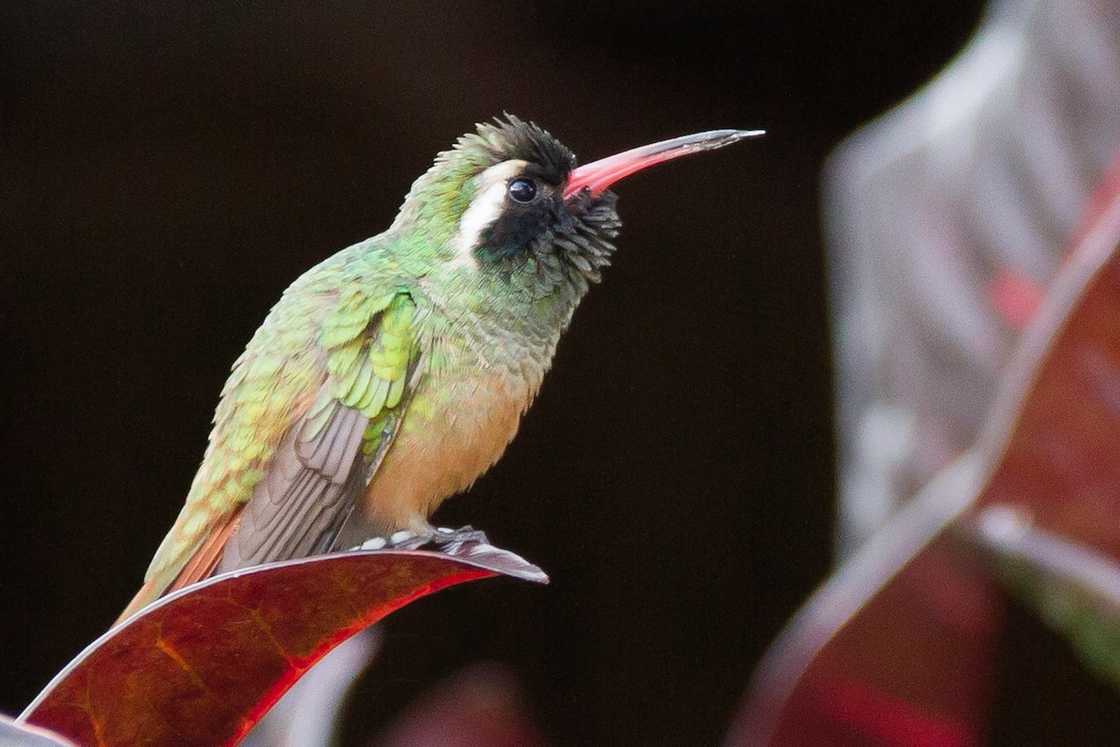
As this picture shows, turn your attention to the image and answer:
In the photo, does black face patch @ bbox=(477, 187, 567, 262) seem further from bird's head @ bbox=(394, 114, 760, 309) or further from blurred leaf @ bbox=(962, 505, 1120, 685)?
blurred leaf @ bbox=(962, 505, 1120, 685)

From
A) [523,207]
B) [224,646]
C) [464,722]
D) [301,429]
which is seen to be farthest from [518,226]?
[464,722]

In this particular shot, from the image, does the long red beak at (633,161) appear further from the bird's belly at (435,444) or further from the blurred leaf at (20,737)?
the blurred leaf at (20,737)

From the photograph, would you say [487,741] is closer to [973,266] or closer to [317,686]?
[317,686]

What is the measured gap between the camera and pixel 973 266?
3.62 feet

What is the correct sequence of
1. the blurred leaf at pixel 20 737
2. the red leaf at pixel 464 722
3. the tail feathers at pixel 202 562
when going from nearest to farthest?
the blurred leaf at pixel 20 737 < the tail feathers at pixel 202 562 < the red leaf at pixel 464 722

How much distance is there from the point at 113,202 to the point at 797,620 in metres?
0.72

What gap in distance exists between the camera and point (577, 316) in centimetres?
95

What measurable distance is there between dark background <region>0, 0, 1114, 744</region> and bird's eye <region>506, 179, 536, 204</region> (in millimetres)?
174

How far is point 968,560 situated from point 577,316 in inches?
13.6

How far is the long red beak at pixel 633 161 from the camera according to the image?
518mm

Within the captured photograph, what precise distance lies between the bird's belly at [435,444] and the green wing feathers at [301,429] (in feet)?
0.04

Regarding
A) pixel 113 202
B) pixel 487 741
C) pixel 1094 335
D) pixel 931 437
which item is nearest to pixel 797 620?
pixel 931 437

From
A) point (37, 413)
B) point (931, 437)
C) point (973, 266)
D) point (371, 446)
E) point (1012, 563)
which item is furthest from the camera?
point (931, 437)

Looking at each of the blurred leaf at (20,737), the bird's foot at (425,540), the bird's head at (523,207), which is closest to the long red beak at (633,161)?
the bird's head at (523,207)
